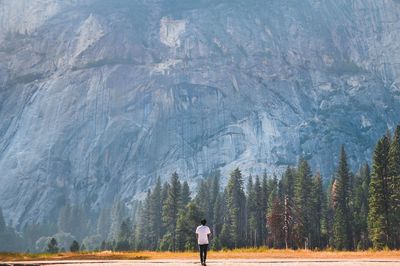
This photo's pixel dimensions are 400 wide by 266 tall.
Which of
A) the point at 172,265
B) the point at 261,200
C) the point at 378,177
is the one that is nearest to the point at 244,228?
the point at 261,200

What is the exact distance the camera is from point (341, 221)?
10494 centimetres

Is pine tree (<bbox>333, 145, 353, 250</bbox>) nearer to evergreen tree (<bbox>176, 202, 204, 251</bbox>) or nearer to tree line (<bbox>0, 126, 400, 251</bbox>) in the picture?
tree line (<bbox>0, 126, 400, 251</bbox>)

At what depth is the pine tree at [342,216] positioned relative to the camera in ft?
341

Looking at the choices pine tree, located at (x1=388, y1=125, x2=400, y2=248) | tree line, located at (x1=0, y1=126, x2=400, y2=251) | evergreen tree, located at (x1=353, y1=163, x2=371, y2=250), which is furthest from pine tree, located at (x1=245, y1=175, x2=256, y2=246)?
pine tree, located at (x1=388, y1=125, x2=400, y2=248)

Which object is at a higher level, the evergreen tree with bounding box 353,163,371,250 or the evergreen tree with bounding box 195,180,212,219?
the evergreen tree with bounding box 195,180,212,219

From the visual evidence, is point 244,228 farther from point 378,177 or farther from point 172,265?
point 172,265

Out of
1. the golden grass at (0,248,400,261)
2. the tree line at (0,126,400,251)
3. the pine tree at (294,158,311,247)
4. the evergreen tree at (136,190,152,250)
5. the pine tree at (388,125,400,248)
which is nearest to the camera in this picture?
the golden grass at (0,248,400,261)

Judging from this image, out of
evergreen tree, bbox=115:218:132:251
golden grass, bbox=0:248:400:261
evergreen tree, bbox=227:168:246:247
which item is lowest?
golden grass, bbox=0:248:400:261

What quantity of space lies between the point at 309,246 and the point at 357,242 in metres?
10.3

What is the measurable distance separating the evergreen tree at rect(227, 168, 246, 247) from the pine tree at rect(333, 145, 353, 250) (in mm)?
27217

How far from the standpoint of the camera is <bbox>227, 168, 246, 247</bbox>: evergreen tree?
129 metres

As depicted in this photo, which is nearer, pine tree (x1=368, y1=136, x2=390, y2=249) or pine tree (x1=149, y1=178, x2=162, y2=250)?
pine tree (x1=368, y1=136, x2=390, y2=249)

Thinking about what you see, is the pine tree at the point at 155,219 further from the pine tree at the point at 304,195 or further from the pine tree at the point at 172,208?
the pine tree at the point at 304,195

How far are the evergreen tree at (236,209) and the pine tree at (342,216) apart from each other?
2722cm
